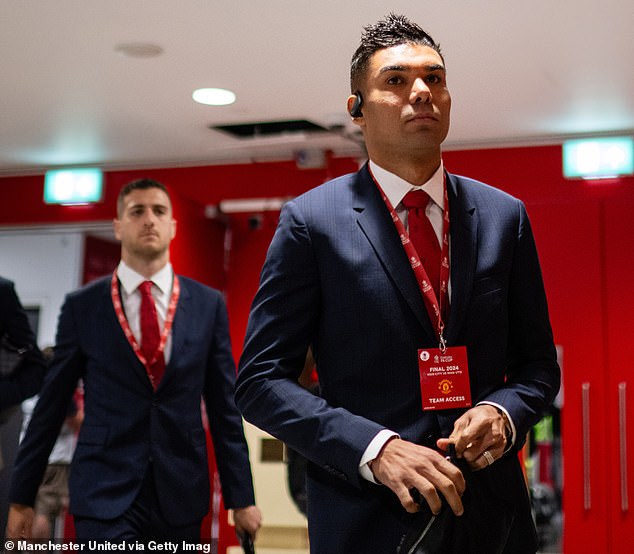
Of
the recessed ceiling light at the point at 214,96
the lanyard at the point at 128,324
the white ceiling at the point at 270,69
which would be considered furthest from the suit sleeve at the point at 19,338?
the recessed ceiling light at the point at 214,96

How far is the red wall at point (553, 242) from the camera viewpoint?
226 inches

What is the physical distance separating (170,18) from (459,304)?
2996 mm

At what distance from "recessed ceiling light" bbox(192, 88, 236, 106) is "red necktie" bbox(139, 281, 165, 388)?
208cm

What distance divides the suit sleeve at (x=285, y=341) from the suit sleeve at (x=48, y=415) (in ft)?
5.94

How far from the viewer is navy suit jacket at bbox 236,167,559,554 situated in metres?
1.49

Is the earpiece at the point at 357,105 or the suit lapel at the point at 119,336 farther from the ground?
the earpiece at the point at 357,105

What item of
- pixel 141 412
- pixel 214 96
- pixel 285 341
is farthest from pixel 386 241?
pixel 214 96

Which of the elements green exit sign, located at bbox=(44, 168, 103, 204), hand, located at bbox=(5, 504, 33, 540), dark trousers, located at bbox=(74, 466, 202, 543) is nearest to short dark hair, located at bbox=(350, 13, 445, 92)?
dark trousers, located at bbox=(74, 466, 202, 543)

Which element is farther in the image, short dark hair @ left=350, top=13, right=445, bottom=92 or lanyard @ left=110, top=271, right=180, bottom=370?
lanyard @ left=110, top=271, right=180, bottom=370

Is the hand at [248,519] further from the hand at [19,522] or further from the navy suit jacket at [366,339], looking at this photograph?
the navy suit jacket at [366,339]

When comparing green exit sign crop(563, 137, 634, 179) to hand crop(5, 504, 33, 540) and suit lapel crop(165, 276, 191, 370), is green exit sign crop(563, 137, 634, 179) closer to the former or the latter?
suit lapel crop(165, 276, 191, 370)

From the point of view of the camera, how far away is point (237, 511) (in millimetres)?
3225

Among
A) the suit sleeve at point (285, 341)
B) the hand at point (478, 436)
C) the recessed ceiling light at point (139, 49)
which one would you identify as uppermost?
the recessed ceiling light at point (139, 49)

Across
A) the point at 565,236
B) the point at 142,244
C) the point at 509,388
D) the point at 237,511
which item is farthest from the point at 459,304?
the point at 565,236
